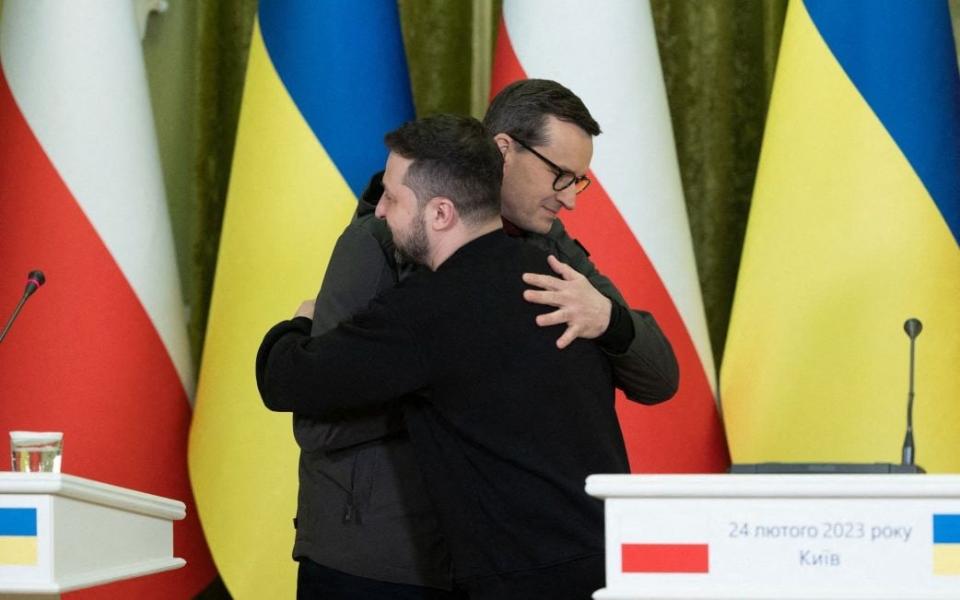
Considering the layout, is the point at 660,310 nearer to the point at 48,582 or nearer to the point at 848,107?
the point at 848,107

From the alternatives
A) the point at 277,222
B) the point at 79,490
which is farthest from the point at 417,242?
the point at 277,222

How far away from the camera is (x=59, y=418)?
3.13m

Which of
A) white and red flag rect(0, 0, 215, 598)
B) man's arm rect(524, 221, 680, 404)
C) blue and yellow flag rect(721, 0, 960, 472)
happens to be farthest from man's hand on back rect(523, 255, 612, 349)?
white and red flag rect(0, 0, 215, 598)

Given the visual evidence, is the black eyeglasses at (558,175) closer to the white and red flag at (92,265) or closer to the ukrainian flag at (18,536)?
the ukrainian flag at (18,536)

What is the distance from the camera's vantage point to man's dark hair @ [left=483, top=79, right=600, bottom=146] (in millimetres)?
2275

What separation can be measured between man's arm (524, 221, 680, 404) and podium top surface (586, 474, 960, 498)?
0.39 meters

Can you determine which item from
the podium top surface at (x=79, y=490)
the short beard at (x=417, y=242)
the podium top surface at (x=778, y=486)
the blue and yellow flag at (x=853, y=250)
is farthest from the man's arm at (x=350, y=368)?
the blue and yellow flag at (x=853, y=250)

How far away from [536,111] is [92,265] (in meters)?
1.38

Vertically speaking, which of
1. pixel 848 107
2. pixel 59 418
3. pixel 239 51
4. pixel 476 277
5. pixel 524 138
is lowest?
pixel 59 418

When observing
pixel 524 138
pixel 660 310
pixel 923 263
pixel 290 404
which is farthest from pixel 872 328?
pixel 290 404

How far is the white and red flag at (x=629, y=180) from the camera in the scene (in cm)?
319

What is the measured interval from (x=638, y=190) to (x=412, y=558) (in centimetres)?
139

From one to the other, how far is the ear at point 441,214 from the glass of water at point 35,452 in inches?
24.2

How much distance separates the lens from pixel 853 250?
3027mm
